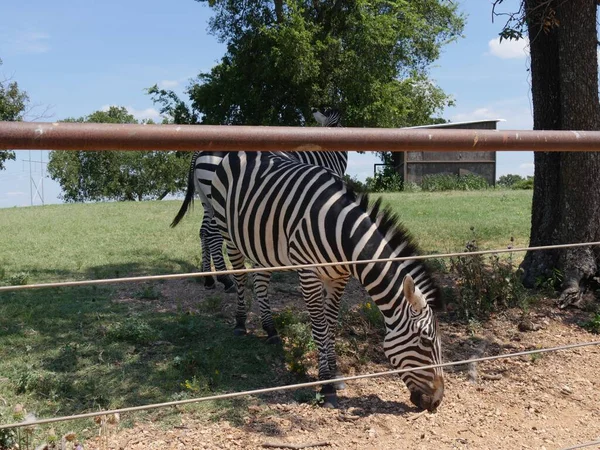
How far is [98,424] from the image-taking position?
3770 millimetres

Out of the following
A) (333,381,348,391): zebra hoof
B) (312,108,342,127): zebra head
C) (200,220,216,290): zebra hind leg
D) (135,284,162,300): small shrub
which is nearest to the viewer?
(333,381,348,391): zebra hoof

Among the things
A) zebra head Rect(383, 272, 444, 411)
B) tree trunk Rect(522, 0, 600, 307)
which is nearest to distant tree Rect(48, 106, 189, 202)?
tree trunk Rect(522, 0, 600, 307)

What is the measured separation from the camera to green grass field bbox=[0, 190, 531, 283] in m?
8.24

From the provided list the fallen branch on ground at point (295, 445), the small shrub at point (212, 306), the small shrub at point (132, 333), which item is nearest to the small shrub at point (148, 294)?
the small shrub at point (212, 306)

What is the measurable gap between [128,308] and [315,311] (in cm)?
231

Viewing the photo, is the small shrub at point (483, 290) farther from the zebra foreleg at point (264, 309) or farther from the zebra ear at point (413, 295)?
the zebra ear at point (413, 295)

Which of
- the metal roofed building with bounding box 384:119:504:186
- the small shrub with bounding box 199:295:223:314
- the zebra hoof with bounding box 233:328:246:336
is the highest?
the metal roofed building with bounding box 384:119:504:186

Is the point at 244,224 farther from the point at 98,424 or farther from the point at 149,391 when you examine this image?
the point at 98,424

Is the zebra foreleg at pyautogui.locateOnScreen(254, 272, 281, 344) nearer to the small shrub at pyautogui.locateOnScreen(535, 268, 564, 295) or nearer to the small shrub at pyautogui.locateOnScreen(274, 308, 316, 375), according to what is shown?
the small shrub at pyautogui.locateOnScreen(274, 308, 316, 375)

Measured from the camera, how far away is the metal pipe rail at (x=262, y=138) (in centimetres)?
151

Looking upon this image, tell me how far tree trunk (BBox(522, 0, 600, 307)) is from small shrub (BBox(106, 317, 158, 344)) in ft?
12.7

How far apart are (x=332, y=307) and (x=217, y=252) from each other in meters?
2.59

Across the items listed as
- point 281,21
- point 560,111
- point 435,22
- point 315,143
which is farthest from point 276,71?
point 315,143

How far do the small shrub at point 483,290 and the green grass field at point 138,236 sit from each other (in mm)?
2500
